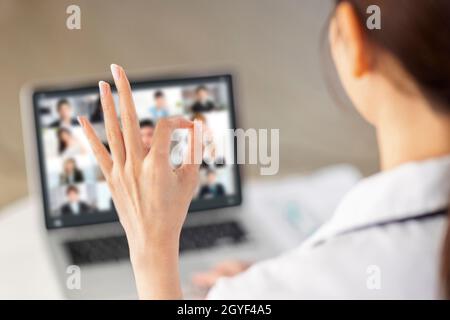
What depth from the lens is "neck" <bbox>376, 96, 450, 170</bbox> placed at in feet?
2.39

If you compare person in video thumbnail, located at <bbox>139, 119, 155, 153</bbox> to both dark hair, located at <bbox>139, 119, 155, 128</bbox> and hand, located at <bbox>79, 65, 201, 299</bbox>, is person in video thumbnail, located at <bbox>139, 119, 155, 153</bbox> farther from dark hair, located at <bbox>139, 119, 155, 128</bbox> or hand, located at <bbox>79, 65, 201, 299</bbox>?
hand, located at <bbox>79, 65, 201, 299</bbox>

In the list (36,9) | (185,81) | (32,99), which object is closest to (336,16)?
(185,81)

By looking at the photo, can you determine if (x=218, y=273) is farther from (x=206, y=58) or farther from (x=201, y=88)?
(x=206, y=58)

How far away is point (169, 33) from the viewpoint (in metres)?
2.30

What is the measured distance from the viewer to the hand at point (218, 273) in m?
0.93

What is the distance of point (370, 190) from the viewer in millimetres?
729

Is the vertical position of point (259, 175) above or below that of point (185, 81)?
below

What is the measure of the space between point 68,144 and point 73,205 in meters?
0.09

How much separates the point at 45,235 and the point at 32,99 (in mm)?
199

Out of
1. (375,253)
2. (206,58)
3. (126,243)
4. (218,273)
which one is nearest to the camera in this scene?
(375,253)

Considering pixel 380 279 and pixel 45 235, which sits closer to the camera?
pixel 380 279

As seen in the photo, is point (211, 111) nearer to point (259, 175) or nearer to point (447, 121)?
point (447, 121)

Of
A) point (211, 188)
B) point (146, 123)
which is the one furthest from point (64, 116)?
point (211, 188)

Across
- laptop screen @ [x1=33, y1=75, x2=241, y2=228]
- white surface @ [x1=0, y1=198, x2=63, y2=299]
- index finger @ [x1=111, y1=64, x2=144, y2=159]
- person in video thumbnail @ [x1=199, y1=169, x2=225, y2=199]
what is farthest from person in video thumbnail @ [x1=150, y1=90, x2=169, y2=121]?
index finger @ [x1=111, y1=64, x2=144, y2=159]
